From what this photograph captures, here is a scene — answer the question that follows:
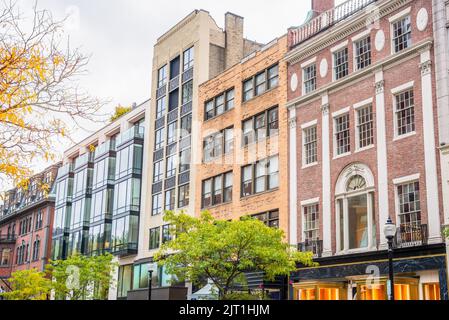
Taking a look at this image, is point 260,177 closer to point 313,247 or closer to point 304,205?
point 304,205

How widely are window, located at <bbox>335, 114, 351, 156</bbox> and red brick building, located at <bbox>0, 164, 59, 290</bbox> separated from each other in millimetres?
42179

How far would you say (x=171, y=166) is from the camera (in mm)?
46656

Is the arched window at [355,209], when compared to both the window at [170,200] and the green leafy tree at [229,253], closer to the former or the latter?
the green leafy tree at [229,253]

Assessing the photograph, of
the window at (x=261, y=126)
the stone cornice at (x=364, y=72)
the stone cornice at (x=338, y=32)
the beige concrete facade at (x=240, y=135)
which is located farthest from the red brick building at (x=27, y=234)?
the stone cornice at (x=364, y=72)

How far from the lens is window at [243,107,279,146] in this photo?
3588cm

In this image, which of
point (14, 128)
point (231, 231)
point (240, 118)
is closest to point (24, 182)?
point (14, 128)

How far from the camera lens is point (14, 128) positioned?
1027 cm

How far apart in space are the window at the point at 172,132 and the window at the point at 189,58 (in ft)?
14.6

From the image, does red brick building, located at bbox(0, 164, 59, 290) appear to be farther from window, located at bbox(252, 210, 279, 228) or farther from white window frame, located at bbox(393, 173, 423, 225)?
white window frame, located at bbox(393, 173, 423, 225)

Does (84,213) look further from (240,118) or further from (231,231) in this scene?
(231,231)

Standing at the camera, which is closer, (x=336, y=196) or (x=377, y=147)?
(x=377, y=147)

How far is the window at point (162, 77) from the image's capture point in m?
50.4
